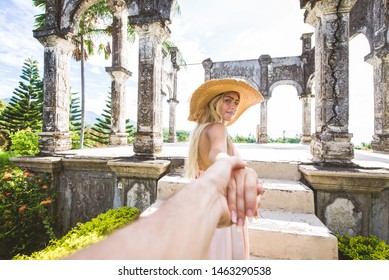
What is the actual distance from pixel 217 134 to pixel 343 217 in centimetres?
242

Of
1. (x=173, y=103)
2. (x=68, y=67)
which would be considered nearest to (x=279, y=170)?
(x=68, y=67)

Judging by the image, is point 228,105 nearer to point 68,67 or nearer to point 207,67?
point 68,67

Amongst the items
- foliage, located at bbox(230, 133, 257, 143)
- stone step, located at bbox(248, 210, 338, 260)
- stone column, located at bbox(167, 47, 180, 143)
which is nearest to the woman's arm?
stone step, located at bbox(248, 210, 338, 260)

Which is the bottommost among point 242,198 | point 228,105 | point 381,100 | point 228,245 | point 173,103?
point 228,245

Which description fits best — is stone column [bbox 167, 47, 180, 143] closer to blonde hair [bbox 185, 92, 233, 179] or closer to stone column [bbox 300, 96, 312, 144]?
stone column [bbox 300, 96, 312, 144]

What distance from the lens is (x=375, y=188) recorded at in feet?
8.01

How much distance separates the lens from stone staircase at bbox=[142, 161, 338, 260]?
1.84 meters

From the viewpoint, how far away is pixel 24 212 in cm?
336

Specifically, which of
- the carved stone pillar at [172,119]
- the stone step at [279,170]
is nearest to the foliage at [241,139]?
the carved stone pillar at [172,119]

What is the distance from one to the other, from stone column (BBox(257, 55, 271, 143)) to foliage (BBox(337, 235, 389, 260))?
11.6m

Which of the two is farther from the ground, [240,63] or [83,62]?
[240,63]
